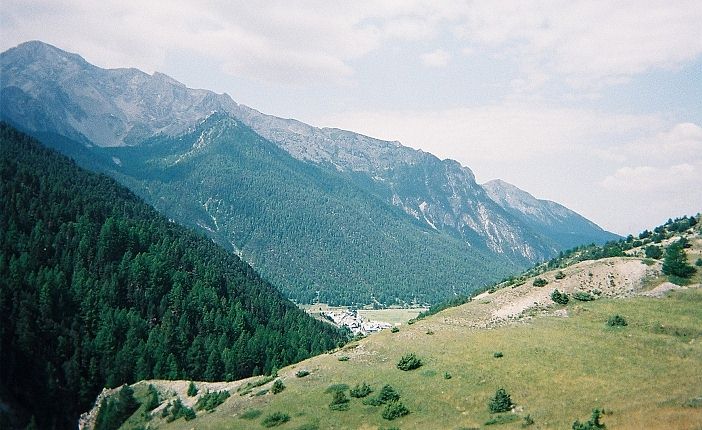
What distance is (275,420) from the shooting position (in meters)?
50.4

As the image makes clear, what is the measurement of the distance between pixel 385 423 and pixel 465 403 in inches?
346

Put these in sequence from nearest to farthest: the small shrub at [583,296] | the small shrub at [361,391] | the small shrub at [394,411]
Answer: the small shrub at [394,411] → the small shrub at [361,391] → the small shrub at [583,296]

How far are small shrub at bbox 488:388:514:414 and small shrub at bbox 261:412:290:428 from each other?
72.9 ft

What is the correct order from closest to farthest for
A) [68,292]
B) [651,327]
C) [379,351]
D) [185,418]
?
[185,418] → [651,327] → [379,351] → [68,292]

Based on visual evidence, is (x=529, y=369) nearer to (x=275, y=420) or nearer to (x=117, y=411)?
(x=275, y=420)

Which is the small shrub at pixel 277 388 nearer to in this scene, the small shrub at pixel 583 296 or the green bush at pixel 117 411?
the green bush at pixel 117 411

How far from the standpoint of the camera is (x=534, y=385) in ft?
161

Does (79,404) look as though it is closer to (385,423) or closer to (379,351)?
(379,351)

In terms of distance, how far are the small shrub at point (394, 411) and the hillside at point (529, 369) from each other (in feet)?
2.47

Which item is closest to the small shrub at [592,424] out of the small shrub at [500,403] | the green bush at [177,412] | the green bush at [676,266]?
the small shrub at [500,403]

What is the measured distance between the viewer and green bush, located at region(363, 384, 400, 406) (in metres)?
51.1

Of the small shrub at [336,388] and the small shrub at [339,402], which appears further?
the small shrub at [336,388]

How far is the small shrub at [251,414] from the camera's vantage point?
5350 centimetres

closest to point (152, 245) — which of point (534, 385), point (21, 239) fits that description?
point (21, 239)
